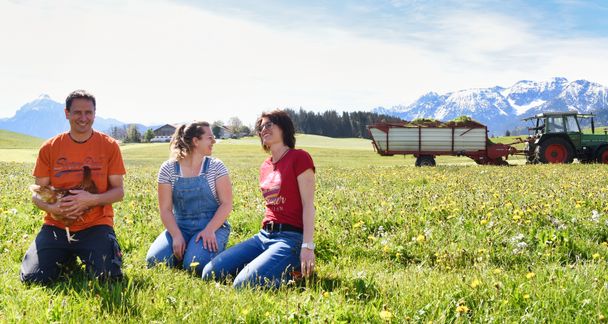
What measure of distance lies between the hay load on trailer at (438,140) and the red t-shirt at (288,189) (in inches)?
751

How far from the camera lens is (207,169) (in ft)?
18.4

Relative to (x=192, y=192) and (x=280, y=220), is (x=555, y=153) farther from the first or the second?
(x=192, y=192)

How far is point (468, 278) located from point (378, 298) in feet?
2.76

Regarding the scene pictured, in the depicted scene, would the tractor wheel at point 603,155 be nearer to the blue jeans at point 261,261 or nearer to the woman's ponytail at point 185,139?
the blue jeans at point 261,261

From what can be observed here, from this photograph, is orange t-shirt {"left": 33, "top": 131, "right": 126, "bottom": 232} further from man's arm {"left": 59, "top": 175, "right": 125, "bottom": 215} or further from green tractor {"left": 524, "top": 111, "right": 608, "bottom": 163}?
green tractor {"left": 524, "top": 111, "right": 608, "bottom": 163}

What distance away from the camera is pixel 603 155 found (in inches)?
865

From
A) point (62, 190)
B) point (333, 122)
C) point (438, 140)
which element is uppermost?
point (333, 122)

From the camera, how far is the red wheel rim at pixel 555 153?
73.6 ft

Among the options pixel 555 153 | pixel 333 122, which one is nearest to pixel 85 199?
pixel 555 153

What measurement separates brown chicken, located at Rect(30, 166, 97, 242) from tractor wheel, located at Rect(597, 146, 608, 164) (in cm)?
2332

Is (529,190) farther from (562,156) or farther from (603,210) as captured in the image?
(562,156)

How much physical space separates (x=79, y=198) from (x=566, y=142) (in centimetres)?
2328

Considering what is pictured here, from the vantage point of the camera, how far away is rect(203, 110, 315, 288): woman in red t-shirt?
4.68 metres

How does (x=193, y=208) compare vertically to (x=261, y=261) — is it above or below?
above
